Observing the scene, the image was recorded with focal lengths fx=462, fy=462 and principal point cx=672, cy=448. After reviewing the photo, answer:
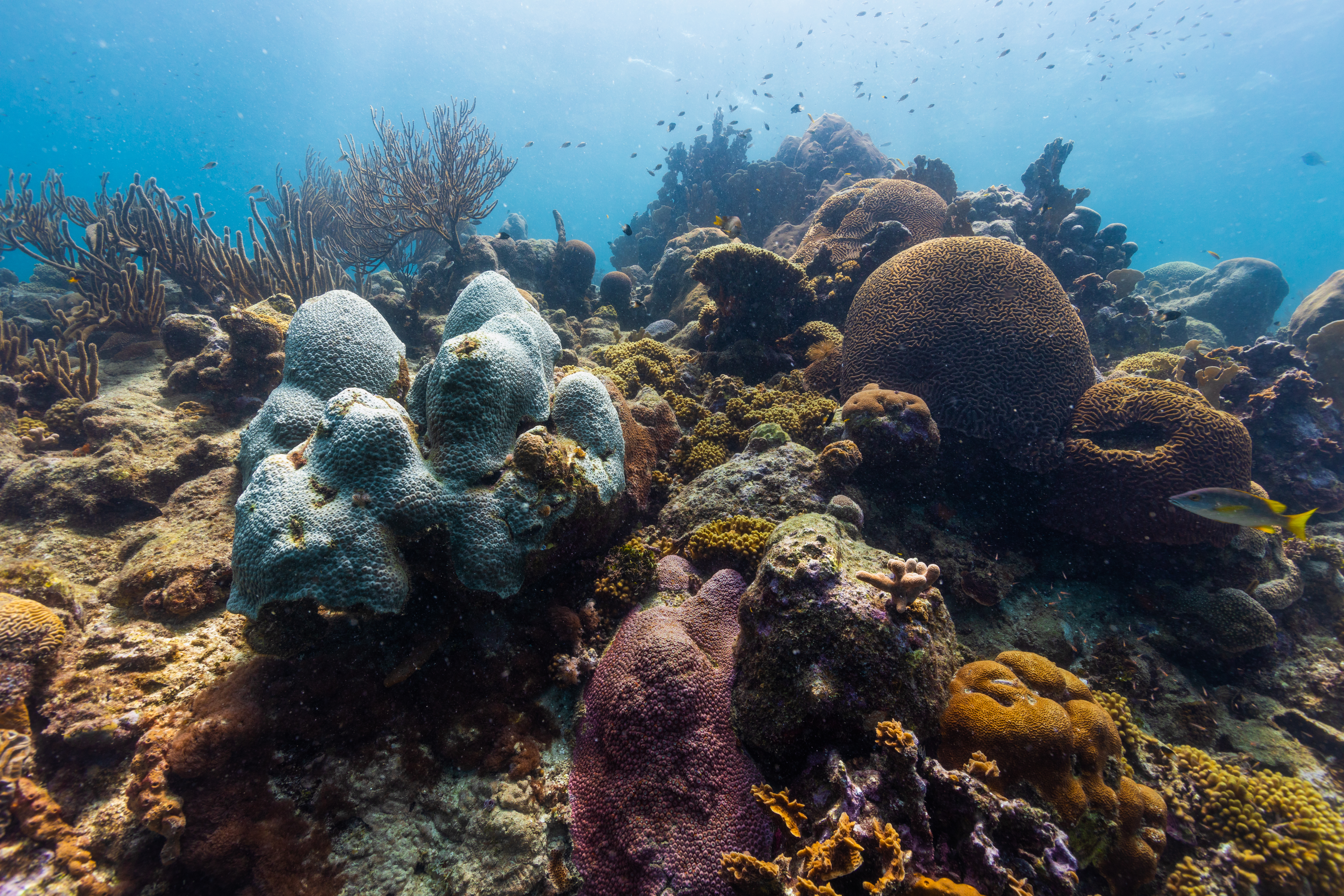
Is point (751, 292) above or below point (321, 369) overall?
above

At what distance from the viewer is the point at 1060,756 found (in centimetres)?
286

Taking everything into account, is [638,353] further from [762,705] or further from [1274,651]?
[1274,651]

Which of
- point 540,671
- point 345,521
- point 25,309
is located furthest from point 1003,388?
point 25,309

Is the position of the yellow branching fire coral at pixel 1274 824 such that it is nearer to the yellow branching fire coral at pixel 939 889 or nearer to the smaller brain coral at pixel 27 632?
the yellow branching fire coral at pixel 939 889

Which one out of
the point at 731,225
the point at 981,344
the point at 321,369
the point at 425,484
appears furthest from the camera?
the point at 731,225

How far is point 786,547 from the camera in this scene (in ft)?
10.2

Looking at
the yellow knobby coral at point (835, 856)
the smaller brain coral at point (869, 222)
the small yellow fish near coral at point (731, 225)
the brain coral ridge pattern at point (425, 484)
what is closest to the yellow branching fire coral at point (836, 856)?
the yellow knobby coral at point (835, 856)

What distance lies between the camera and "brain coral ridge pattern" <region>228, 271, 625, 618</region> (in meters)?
2.77

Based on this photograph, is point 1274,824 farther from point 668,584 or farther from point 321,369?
point 321,369

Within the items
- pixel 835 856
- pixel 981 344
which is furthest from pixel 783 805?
pixel 981 344

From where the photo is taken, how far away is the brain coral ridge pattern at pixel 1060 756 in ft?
9.31

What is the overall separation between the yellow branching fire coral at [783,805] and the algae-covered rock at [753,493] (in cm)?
220

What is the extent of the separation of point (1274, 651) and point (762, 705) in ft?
20.3

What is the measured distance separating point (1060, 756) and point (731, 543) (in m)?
2.50
